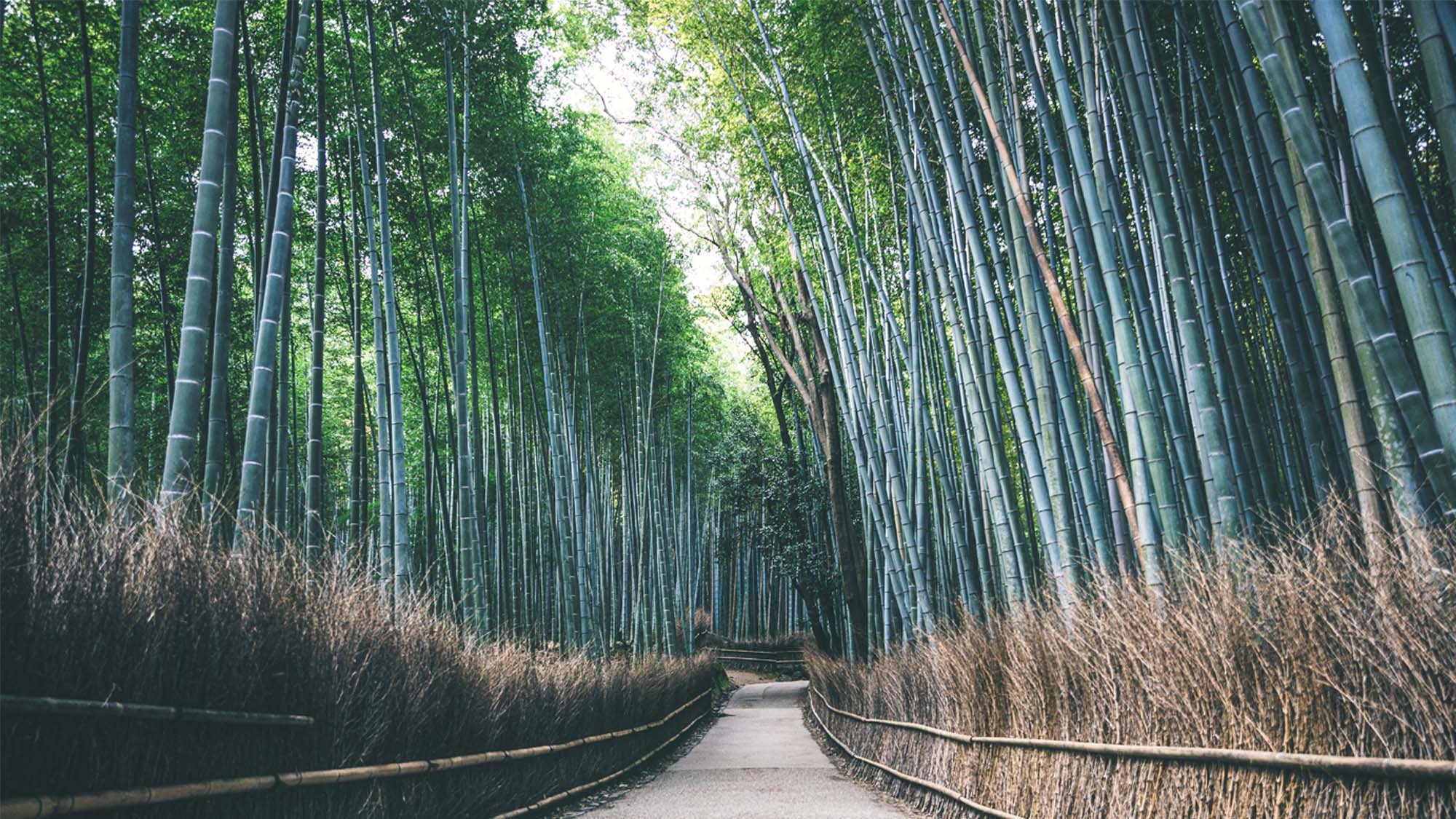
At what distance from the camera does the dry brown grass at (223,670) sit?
1614 millimetres

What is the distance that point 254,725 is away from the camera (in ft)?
7.55

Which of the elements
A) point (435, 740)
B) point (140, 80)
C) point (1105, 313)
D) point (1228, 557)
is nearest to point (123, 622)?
point (435, 740)

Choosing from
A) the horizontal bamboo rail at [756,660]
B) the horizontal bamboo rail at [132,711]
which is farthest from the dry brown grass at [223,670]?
the horizontal bamboo rail at [756,660]

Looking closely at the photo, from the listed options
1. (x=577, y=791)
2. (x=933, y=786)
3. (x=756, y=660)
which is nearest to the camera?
(x=933, y=786)

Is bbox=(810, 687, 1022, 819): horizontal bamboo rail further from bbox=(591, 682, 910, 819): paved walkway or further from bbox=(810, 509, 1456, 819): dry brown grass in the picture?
bbox=(591, 682, 910, 819): paved walkway

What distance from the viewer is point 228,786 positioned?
2111 mm

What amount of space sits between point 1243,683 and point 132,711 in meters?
2.29

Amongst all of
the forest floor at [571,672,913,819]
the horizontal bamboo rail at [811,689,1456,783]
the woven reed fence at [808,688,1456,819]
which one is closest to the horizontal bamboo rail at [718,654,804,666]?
the forest floor at [571,672,913,819]

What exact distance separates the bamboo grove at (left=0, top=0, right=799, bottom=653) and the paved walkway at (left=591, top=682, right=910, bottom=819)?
53.1 inches

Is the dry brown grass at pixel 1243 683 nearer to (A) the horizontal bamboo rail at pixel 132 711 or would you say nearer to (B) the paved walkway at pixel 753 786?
(B) the paved walkway at pixel 753 786

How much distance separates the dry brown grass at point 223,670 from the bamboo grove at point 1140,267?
2.23 meters

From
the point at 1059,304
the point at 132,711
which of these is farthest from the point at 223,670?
the point at 1059,304

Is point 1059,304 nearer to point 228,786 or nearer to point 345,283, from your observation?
point 228,786

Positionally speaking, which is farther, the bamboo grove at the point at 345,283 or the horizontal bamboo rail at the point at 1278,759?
the bamboo grove at the point at 345,283
